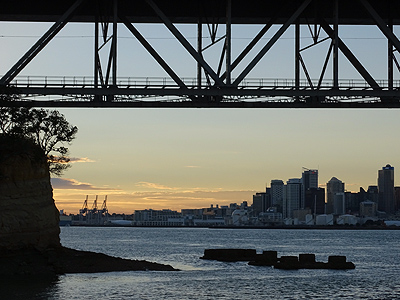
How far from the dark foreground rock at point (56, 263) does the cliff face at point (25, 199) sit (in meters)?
0.67

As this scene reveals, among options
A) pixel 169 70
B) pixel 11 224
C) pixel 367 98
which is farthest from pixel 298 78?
pixel 11 224

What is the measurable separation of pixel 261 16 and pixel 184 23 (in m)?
4.98

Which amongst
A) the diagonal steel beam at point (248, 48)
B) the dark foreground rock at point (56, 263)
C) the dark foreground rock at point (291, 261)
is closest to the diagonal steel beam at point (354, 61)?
the diagonal steel beam at point (248, 48)

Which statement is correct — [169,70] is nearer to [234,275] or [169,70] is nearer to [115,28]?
[115,28]

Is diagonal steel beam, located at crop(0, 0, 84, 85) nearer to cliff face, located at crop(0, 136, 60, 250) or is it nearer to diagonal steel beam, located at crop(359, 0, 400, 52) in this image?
diagonal steel beam, located at crop(359, 0, 400, 52)

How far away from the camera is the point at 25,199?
62469mm

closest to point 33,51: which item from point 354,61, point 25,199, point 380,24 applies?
point 354,61

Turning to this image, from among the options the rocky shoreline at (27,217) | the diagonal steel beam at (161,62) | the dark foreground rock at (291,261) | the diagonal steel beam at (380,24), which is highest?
the diagonal steel beam at (380,24)

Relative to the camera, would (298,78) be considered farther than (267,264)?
No

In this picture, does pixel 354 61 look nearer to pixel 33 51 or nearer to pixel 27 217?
pixel 33 51

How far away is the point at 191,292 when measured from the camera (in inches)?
2227

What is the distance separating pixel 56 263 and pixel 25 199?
6.00 meters

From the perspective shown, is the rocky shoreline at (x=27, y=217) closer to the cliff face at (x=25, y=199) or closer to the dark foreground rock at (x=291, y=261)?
the cliff face at (x=25, y=199)

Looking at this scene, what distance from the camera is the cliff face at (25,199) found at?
201 ft
